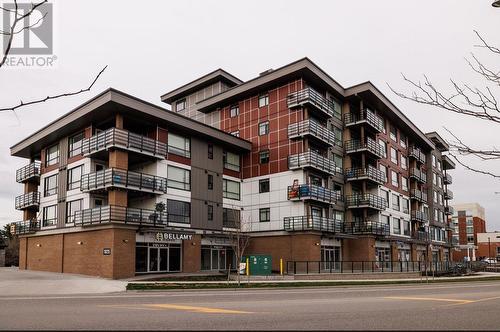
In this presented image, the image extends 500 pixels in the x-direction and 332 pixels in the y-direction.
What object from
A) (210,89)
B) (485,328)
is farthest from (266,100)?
(485,328)

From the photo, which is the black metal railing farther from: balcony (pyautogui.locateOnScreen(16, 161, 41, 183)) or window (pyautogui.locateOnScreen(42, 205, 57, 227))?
balcony (pyautogui.locateOnScreen(16, 161, 41, 183))

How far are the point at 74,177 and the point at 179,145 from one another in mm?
8391

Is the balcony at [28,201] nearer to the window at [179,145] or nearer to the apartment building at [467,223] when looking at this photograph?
the window at [179,145]

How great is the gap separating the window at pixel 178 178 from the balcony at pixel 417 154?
3503 centimetres

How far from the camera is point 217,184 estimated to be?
4081 cm

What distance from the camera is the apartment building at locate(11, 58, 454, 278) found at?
33.2 m

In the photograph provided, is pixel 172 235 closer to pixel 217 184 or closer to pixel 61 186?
pixel 217 184

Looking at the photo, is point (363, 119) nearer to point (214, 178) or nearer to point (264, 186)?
point (264, 186)

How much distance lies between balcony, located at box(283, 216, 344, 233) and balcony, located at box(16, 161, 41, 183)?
73.6ft

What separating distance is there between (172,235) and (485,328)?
26.1m

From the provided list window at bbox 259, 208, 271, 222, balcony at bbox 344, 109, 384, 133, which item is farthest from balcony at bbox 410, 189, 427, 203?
window at bbox 259, 208, 271, 222

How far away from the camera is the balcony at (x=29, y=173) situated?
140 ft

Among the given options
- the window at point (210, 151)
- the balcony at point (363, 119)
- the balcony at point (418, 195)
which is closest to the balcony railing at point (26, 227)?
the window at point (210, 151)

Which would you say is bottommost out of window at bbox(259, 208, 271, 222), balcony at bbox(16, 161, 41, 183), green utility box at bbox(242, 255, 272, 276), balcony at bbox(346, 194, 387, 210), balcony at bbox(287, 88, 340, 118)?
green utility box at bbox(242, 255, 272, 276)
